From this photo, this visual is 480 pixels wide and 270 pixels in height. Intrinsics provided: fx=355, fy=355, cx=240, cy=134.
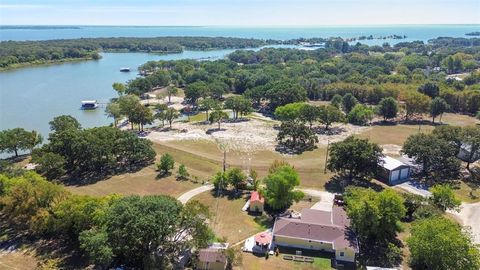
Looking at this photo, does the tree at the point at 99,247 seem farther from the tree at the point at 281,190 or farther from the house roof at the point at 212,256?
the tree at the point at 281,190

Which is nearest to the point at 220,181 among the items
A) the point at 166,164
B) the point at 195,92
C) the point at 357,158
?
the point at 166,164

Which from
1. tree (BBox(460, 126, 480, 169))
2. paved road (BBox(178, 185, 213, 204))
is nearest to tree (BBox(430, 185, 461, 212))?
tree (BBox(460, 126, 480, 169))

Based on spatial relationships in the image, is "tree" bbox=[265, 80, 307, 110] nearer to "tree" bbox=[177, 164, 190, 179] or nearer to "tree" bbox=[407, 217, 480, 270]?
"tree" bbox=[177, 164, 190, 179]

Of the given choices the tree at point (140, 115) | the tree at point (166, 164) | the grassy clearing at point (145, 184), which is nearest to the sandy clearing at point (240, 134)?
the tree at point (140, 115)

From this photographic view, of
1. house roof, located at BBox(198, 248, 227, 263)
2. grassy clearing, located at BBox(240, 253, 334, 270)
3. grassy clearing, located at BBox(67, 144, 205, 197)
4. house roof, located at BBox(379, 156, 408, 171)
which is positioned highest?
house roof, located at BBox(379, 156, 408, 171)

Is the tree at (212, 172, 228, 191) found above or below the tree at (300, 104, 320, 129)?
below

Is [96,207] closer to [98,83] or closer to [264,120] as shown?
[264,120]
